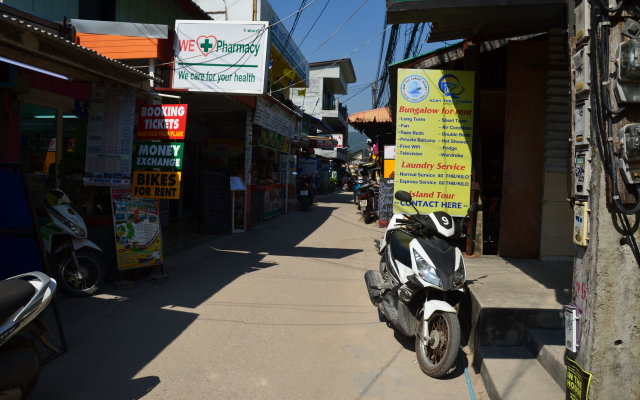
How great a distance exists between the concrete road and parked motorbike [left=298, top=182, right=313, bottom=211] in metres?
10.3

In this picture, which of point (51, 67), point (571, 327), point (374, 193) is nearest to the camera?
point (571, 327)

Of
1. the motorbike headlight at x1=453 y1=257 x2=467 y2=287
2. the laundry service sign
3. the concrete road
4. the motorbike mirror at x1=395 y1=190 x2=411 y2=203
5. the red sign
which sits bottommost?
the concrete road

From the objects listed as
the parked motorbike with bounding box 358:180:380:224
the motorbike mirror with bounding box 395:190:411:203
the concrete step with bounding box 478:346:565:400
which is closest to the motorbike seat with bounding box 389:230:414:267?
the motorbike mirror with bounding box 395:190:411:203

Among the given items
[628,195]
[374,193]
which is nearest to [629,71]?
[628,195]

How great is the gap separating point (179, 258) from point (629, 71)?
739 centimetres

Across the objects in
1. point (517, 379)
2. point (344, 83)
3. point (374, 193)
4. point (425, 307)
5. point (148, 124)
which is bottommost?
point (517, 379)

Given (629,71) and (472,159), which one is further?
(472,159)

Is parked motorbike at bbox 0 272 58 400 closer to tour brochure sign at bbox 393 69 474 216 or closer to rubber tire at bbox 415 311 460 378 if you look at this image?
rubber tire at bbox 415 311 460 378

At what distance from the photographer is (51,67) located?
5801 mm

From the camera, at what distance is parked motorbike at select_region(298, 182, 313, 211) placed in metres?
18.4

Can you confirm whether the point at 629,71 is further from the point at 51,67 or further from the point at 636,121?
the point at 51,67

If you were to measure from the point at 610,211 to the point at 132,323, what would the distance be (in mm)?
4541

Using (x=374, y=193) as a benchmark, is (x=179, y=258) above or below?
below

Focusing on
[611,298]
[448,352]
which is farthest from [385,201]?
[611,298]
